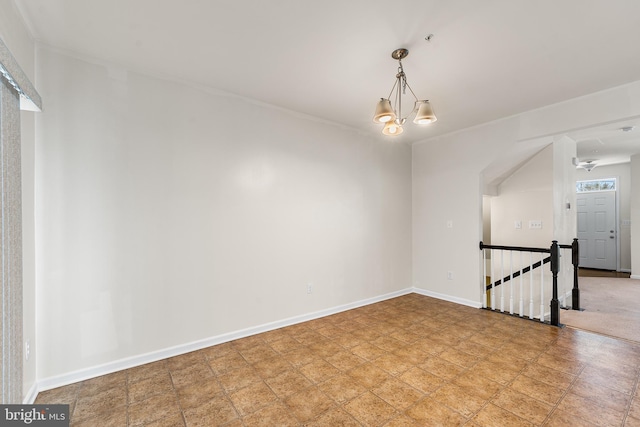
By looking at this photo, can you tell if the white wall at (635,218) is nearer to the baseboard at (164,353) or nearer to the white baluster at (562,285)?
the white baluster at (562,285)

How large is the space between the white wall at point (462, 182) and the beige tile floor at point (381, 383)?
4.41 feet

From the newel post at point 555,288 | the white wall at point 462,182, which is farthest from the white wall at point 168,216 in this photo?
the newel post at point 555,288

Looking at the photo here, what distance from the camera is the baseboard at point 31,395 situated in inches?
76.4

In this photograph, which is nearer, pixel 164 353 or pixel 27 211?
pixel 27 211

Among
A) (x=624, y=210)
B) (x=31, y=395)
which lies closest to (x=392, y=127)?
(x=31, y=395)

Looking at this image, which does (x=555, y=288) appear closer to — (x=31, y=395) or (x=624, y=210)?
(x=31, y=395)

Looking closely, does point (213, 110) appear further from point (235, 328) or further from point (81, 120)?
point (235, 328)

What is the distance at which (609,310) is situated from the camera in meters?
3.94

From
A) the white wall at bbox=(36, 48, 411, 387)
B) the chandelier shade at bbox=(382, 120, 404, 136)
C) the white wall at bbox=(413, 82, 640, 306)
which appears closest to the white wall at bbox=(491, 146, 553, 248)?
the white wall at bbox=(413, 82, 640, 306)

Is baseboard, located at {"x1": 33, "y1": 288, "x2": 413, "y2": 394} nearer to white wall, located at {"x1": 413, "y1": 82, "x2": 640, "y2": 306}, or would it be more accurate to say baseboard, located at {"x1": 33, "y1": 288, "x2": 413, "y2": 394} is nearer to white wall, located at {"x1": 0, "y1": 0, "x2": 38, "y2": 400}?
white wall, located at {"x1": 0, "y1": 0, "x2": 38, "y2": 400}

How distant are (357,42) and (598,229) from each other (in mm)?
8493

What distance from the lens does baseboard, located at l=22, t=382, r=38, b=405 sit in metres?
1.94

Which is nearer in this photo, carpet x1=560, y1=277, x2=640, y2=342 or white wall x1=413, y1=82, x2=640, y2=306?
carpet x1=560, y1=277, x2=640, y2=342

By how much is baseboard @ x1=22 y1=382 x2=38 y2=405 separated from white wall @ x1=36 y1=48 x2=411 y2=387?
0.34 ft
